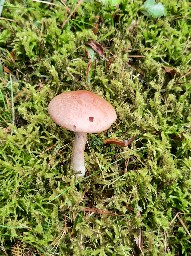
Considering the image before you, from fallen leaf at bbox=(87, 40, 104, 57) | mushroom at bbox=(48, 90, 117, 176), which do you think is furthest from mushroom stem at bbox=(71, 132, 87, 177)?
fallen leaf at bbox=(87, 40, 104, 57)

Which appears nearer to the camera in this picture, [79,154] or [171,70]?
[79,154]

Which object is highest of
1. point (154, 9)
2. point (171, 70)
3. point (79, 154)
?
point (154, 9)

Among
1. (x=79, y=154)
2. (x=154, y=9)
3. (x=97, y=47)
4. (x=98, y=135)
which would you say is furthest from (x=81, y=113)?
(x=154, y=9)

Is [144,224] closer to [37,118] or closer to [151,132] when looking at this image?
[151,132]

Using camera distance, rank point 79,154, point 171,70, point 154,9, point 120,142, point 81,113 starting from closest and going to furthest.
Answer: point 81,113 → point 79,154 → point 120,142 → point 171,70 → point 154,9

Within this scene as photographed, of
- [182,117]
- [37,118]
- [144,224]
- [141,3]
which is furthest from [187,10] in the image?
[144,224]

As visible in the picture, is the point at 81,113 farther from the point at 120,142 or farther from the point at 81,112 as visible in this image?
the point at 120,142

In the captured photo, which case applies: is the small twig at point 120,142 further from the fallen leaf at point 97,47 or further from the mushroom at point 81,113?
the fallen leaf at point 97,47
